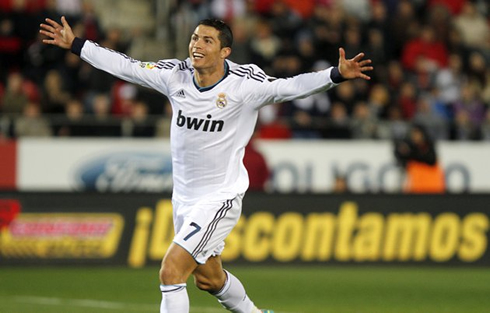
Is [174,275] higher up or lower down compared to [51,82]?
lower down

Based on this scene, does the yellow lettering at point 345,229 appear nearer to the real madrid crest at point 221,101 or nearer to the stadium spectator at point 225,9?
the stadium spectator at point 225,9

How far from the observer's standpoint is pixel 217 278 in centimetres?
805

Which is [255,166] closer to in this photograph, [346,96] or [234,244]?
[234,244]

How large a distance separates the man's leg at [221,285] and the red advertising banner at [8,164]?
9.75m

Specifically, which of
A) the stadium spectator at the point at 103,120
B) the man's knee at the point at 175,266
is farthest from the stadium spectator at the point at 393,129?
the man's knee at the point at 175,266

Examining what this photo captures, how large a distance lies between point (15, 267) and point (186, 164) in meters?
7.04

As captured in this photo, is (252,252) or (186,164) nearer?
(186,164)

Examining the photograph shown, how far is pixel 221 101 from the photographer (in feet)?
25.7

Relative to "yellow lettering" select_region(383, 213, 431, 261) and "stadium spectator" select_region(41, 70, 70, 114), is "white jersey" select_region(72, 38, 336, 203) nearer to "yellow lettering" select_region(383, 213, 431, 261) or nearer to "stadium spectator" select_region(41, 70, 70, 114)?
"yellow lettering" select_region(383, 213, 431, 261)

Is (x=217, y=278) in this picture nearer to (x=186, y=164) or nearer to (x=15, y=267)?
(x=186, y=164)

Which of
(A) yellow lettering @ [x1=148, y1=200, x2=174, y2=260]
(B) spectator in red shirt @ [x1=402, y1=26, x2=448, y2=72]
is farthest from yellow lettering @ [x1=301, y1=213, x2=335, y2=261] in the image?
(B) spectator in red shirt @ [x1=402, y1=26, x2=448, y2=72]

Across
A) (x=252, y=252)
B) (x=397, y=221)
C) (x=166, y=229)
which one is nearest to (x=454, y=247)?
(x=397, y=221)

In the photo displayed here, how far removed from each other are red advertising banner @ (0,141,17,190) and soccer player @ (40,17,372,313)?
375 inches

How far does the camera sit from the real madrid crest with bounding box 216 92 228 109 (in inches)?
309
